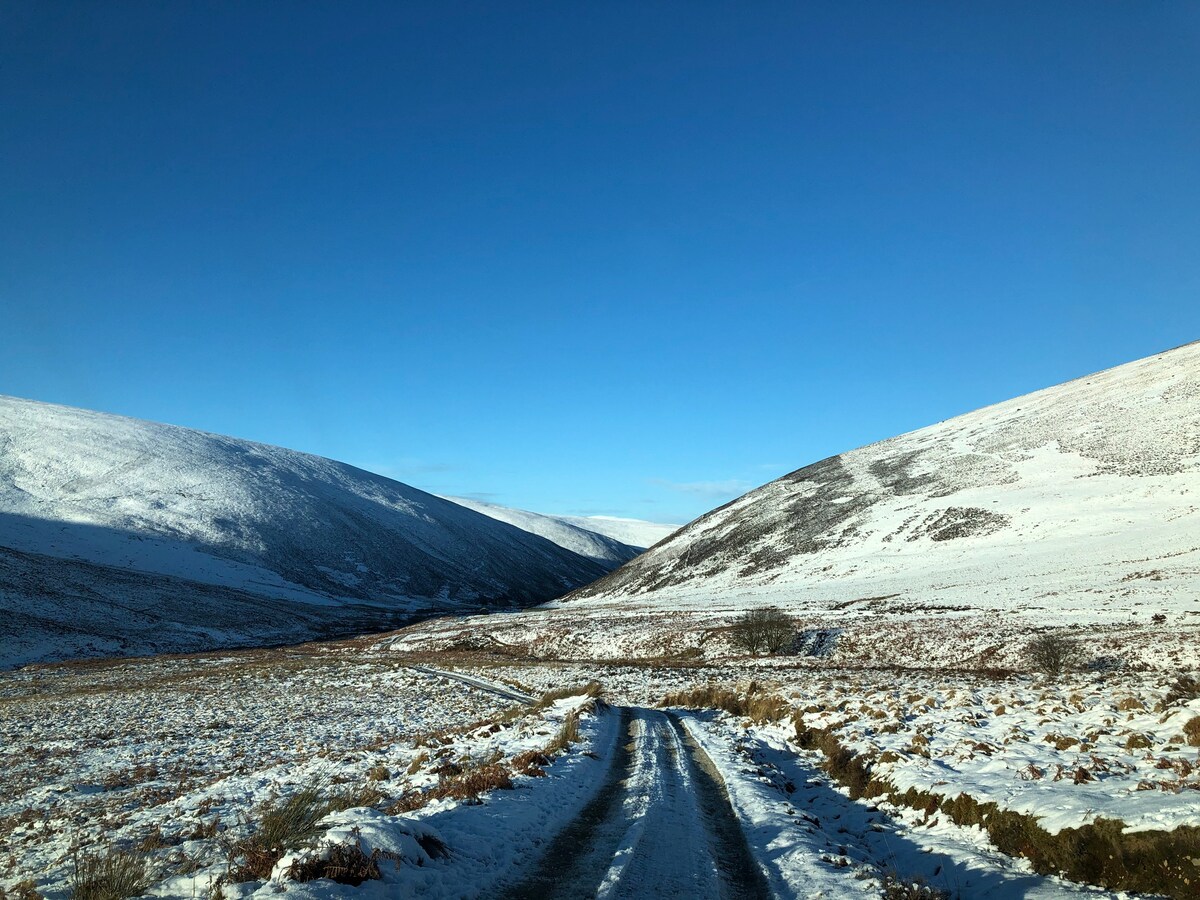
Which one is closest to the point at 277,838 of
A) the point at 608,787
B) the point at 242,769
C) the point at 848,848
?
the point at 608,787

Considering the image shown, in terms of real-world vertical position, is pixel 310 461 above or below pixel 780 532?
above

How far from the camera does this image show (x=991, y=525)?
77.4 m

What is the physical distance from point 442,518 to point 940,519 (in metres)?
143

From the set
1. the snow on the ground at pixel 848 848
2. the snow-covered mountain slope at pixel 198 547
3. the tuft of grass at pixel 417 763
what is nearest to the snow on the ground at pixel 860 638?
the snow on the ground at pixel 848 848

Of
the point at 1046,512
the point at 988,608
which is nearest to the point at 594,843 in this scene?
the point at 988,608

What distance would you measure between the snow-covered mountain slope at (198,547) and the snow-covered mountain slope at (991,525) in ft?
160

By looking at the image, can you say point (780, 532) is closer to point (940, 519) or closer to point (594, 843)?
point (940, 519)

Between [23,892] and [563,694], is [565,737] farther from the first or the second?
[563,694]

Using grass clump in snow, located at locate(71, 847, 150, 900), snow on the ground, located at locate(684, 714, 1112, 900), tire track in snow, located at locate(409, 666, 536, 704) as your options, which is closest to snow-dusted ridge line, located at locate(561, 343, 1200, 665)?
tire track in snow, located at locate(409, 666, 536, 704)

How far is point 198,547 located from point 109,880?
438ft

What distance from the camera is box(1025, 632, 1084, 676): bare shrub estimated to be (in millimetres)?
30641

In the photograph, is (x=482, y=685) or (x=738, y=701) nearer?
(x=738, y=701)

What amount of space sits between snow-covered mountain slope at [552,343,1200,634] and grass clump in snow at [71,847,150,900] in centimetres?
4642

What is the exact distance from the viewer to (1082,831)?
840 centimetres
